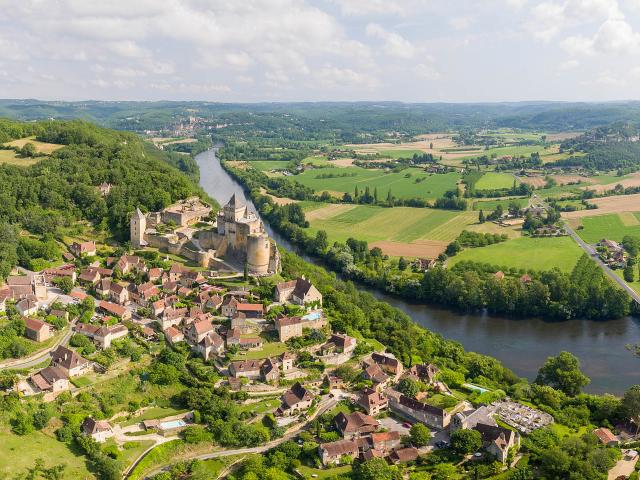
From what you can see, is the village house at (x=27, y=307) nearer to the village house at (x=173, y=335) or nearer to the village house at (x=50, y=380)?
the village house at (x=50, y=380)

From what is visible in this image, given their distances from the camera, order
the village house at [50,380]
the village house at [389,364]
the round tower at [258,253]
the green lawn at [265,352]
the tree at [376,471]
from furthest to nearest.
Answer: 1. the round tower at [258,253]
2. the village house at [389,364]
3. the green lawn at [265,352]
4. the village house at [50,380]
5. the tree at [376,471]

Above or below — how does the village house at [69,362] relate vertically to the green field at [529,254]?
below

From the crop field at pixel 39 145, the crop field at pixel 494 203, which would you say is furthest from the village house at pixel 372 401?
the crop field at pixel 494 203

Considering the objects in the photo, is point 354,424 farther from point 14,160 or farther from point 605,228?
point 605,228

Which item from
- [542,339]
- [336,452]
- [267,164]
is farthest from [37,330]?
[267,164]

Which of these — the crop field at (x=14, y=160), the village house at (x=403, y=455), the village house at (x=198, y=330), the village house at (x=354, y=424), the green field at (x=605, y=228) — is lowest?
the village house at (x=403, y=455)

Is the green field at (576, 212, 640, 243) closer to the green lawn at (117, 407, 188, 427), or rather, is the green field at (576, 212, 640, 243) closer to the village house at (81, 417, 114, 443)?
the green lawn at (117, 407, 188, 427)

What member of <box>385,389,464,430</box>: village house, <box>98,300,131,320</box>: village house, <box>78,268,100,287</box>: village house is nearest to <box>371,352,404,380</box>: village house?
<box>385,389,464,430</box>: village house
